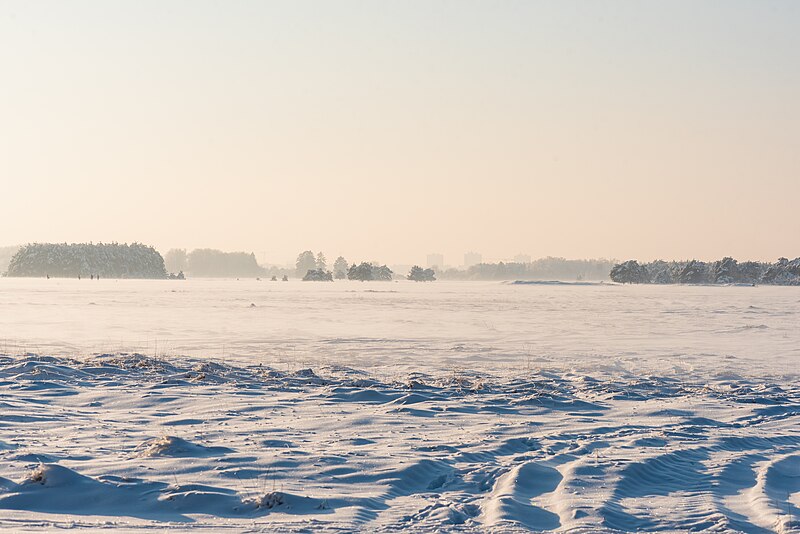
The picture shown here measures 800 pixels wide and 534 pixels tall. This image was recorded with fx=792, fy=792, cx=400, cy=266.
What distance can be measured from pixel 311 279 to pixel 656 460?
168 m

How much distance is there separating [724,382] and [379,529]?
1289cm

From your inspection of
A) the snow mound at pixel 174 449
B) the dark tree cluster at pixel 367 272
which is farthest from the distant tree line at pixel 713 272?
the snow mound at pixel 174 449

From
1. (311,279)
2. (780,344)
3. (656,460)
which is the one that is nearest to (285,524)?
(656,460)

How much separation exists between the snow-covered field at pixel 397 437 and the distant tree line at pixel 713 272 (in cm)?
14464

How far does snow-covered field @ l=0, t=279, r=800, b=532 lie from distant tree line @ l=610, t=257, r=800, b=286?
144637 mm

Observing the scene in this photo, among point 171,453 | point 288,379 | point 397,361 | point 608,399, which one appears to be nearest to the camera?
point 171,453

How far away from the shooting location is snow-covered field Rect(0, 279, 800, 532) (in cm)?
735

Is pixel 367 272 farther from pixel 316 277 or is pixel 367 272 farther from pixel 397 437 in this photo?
pixel 397 437

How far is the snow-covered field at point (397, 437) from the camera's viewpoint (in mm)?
7352

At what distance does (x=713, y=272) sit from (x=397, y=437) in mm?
170325

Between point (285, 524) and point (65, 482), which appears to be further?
point (65, 482)

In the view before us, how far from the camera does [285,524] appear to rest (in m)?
6.84

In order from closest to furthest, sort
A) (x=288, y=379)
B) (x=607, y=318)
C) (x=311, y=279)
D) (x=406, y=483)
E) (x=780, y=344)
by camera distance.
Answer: (x=406, y=483)
(x=288, y=379)
(x=780, y=344)
(x=607, y=318)
(x=311, y=279)

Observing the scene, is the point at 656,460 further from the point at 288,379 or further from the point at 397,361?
the point at 397,361
